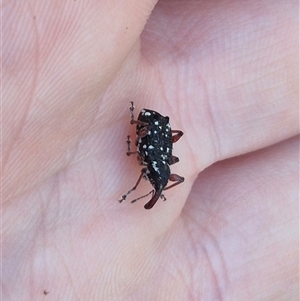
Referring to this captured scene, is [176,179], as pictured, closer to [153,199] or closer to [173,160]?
[173,160]

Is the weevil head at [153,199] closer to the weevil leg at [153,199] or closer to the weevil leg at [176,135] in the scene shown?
the weevil leg at [153,199]

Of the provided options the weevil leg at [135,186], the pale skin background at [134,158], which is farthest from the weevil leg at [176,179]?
the weevil leg at [135,186]

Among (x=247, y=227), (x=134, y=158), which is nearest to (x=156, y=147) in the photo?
(x=134, y=158)

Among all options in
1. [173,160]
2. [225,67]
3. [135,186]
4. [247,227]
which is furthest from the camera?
[247,227]

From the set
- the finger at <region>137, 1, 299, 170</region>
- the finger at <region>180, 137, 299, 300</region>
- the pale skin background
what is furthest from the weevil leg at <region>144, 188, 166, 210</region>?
the finger at <region>180, 137, 299, 300</region>

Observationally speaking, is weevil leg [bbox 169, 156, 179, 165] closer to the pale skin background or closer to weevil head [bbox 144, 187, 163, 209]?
the pale skin background
